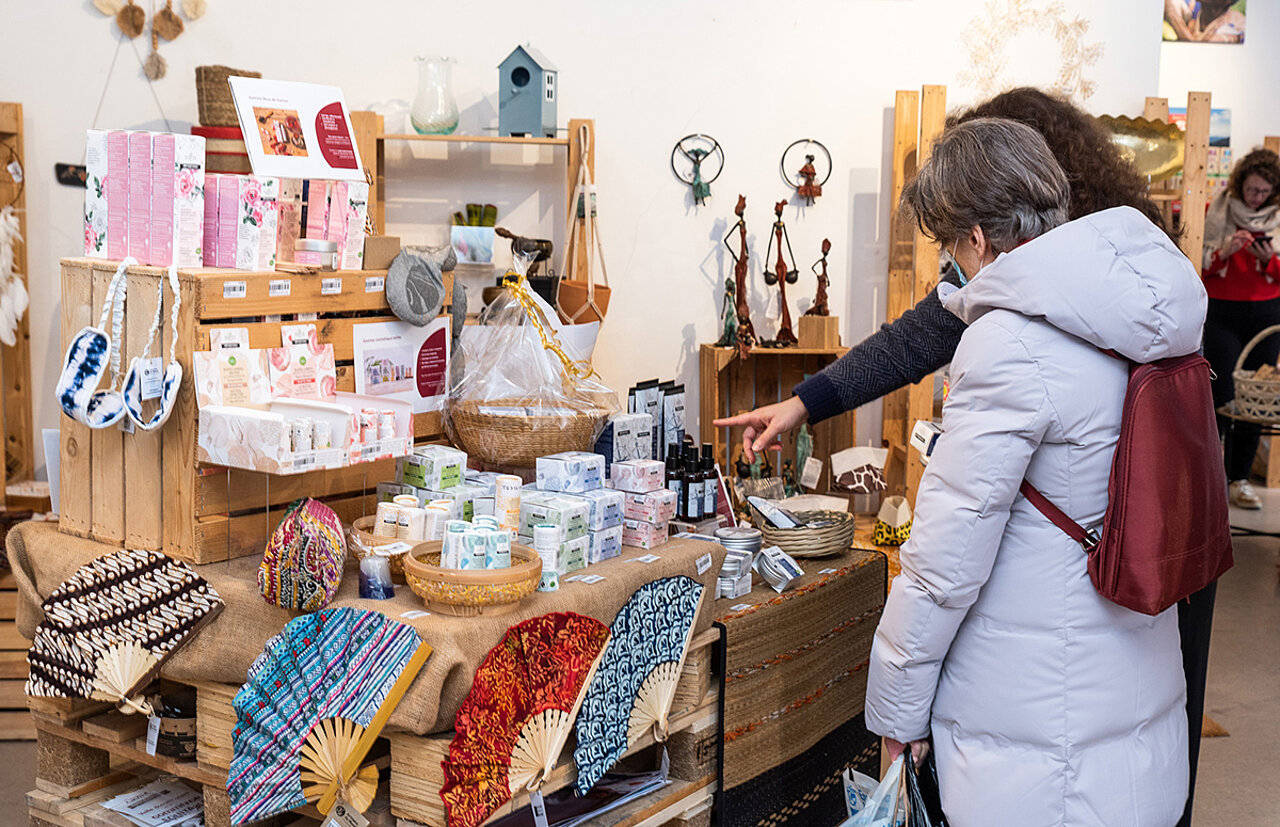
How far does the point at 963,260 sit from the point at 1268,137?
21.5 feet

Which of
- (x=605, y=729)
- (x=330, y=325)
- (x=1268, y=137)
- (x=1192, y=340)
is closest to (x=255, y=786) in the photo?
(x=605, y=729)

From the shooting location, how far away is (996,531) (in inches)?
71.0

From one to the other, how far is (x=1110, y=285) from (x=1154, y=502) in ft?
1.07

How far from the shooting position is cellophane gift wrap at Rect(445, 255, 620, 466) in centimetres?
252

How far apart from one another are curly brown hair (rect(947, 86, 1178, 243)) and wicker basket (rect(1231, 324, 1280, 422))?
3997mm

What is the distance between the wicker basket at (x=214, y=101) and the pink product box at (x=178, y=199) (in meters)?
1.99

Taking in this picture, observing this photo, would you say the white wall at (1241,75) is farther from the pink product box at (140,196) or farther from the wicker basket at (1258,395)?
the pink product box at (140,196)

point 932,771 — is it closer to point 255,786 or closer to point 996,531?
point 996,531

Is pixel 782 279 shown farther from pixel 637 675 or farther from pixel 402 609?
pixel 402 609

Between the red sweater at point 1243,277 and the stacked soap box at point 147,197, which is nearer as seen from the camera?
→ the stacked soap box at point 147,197

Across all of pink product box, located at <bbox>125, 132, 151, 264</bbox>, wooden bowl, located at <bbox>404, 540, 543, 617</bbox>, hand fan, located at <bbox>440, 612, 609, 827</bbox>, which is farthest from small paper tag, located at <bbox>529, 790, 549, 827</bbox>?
pink product box, located at <bbox>125, 132, 151, 264</bbox>

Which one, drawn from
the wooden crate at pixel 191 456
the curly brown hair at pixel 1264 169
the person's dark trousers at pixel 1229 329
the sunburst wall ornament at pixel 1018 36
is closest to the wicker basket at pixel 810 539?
the wooden crate at pixel 191 456

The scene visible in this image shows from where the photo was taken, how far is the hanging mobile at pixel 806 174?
5051mm

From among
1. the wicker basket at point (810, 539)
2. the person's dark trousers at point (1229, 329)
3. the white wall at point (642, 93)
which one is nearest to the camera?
the wicker basket at point (810, 539)
